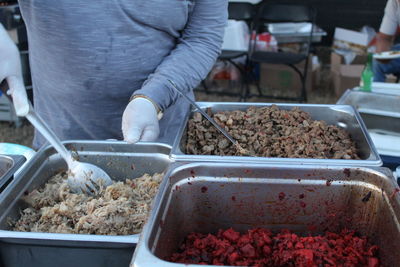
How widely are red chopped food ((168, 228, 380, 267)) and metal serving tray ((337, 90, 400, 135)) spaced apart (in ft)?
3.15

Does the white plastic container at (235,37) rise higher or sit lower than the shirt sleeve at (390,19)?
lower

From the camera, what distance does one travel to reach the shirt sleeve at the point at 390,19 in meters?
3.71

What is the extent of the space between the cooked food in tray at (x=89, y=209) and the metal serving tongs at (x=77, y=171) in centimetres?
3

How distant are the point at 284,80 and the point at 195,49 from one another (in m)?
3.70

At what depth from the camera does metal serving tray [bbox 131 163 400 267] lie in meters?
1.10

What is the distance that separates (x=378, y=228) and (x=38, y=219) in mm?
939

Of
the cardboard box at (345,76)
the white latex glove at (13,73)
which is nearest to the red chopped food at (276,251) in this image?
the white latex glove at (13,73)

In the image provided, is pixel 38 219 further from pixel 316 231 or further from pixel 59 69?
pixel 316 231

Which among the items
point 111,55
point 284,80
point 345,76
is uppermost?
point 111,55

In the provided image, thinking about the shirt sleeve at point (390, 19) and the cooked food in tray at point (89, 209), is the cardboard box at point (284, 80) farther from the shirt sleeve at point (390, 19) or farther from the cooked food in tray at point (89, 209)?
the cooked food in tray at point (89, 209)

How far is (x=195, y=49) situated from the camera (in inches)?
61.1

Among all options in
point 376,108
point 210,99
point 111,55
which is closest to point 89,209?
point 111,55

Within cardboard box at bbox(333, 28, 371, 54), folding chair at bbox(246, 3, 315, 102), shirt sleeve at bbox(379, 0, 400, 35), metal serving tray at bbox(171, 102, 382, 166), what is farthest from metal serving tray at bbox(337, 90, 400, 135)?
cardboard box at bbox(333, 28, 371, 54)

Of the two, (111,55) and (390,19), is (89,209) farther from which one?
(390,19)
